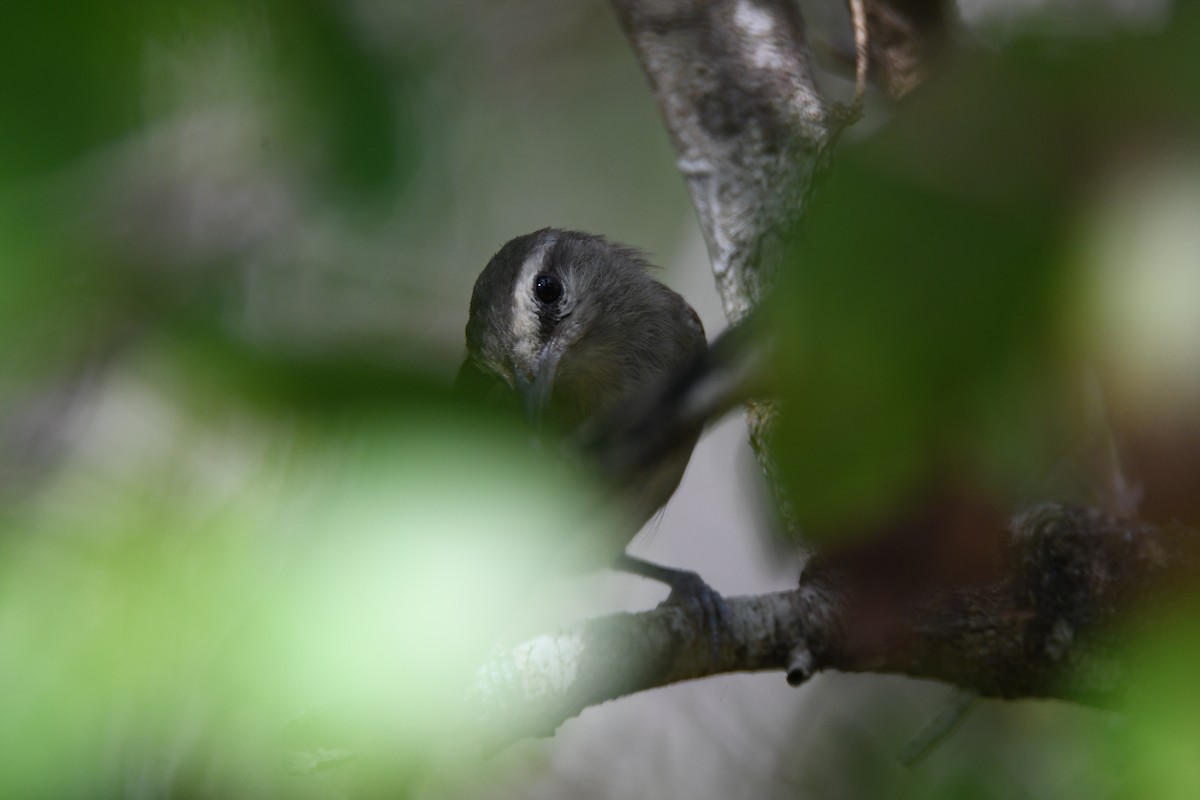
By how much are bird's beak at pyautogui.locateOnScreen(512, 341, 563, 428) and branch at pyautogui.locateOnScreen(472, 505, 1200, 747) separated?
57cm

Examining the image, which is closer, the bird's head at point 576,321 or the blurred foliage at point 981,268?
the blurred foliage at point 981,268

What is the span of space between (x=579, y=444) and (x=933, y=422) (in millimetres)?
150

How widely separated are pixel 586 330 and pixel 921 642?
1458 mm

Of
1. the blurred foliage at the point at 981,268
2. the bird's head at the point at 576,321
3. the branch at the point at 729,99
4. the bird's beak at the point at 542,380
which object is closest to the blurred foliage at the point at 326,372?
the blurred foliage at the point at 981,268

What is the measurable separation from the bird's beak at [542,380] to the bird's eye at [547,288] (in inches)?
5.5

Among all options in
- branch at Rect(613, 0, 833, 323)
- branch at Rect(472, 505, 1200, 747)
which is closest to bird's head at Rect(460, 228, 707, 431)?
branch at Rect(613, 0, 833, 323)

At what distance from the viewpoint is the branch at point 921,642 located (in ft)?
5.30

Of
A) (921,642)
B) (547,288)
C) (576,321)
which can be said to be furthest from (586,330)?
(921,642)

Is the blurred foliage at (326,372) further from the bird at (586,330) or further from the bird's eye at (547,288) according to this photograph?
the bird's eye at (547,288)

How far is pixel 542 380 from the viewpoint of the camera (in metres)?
2.66

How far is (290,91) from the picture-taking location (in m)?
0.48

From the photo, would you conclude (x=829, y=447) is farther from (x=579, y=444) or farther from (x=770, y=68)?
(x=770, y=68)

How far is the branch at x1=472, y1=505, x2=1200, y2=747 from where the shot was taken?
1616 mm

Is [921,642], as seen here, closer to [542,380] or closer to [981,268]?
[542,380]
